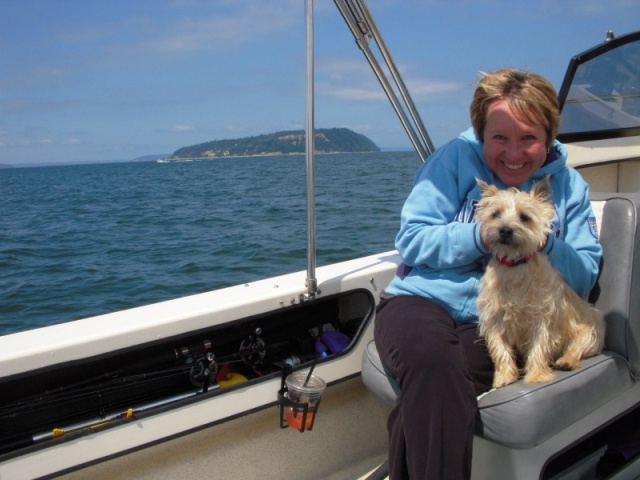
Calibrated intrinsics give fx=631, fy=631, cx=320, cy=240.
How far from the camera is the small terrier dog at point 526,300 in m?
2.11

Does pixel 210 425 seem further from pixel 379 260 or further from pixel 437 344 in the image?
pixel 379 260

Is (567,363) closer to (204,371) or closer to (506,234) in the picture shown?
(506,234)

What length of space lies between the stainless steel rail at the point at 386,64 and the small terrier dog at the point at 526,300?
2.40 ft

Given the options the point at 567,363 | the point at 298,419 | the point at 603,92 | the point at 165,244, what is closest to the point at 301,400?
the point at 298,419

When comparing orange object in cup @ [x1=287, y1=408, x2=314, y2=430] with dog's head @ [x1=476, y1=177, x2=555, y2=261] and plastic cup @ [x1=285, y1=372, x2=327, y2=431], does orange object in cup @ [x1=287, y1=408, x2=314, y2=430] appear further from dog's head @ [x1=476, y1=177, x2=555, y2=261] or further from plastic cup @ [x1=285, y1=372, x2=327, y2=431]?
dog's head @ [x1=476, y1=177, x2=555, y2=261]

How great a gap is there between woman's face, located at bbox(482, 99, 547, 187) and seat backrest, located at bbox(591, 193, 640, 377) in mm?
376

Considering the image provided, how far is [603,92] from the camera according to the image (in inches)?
165

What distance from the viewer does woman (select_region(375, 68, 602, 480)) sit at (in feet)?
6.62

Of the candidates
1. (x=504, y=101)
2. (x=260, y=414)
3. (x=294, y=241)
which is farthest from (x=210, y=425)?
(x=294, y=241)

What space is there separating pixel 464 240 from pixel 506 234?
0.49 feet

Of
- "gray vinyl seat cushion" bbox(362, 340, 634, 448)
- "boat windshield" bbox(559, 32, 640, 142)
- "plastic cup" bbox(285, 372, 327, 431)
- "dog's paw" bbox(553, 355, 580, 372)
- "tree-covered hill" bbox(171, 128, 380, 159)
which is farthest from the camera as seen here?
"tree-covered hill" bbox(171, 128, 380, 159)

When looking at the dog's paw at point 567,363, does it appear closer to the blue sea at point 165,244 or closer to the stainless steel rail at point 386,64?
the stainless steel rail at point 386,64

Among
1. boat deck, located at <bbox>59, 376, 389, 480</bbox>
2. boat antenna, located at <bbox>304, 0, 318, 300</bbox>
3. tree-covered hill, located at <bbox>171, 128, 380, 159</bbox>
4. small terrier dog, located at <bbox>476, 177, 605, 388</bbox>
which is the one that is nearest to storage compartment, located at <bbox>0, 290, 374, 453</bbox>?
boat deck, located at <bbox>59, 376, 389, 480</bbox>

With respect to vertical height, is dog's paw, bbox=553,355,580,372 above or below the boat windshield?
below
